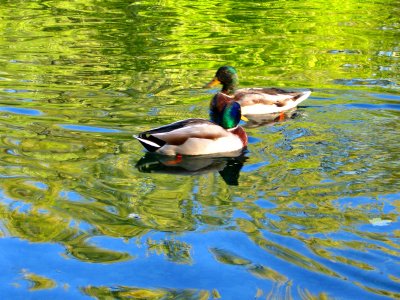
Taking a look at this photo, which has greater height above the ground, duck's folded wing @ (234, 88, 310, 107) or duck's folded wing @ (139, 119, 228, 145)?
duck's folded wing @ (139, 119, 228, 145)

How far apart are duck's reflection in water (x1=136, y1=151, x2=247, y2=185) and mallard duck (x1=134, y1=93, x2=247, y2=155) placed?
78mm

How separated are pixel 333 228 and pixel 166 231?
55.7 inches

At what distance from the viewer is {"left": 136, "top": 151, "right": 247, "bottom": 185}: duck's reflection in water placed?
8781 millimetres

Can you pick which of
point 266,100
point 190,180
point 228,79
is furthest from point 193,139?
point 228,79

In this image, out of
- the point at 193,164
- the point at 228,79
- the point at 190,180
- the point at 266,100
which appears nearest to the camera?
the point at 190,180

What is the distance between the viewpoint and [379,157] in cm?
887

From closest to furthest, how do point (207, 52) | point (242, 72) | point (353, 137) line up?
point (353, 137)
point (242, 72)
point (207, 52)

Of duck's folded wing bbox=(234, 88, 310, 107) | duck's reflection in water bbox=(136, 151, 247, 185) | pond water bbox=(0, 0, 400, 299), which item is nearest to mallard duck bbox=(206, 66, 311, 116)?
duck's folded wing bbox=(234, 88, 310, 107)

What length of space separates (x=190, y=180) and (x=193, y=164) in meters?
0.64

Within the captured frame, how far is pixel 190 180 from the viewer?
27.9 feet

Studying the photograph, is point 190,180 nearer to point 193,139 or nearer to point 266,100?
point 193,139

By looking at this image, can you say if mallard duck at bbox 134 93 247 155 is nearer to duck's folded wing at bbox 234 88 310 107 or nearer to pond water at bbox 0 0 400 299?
pond water at bbox 0 0 400 299

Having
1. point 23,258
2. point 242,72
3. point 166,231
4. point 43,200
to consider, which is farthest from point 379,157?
point 242,72

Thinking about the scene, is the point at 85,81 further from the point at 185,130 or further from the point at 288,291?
the point at 288,291
